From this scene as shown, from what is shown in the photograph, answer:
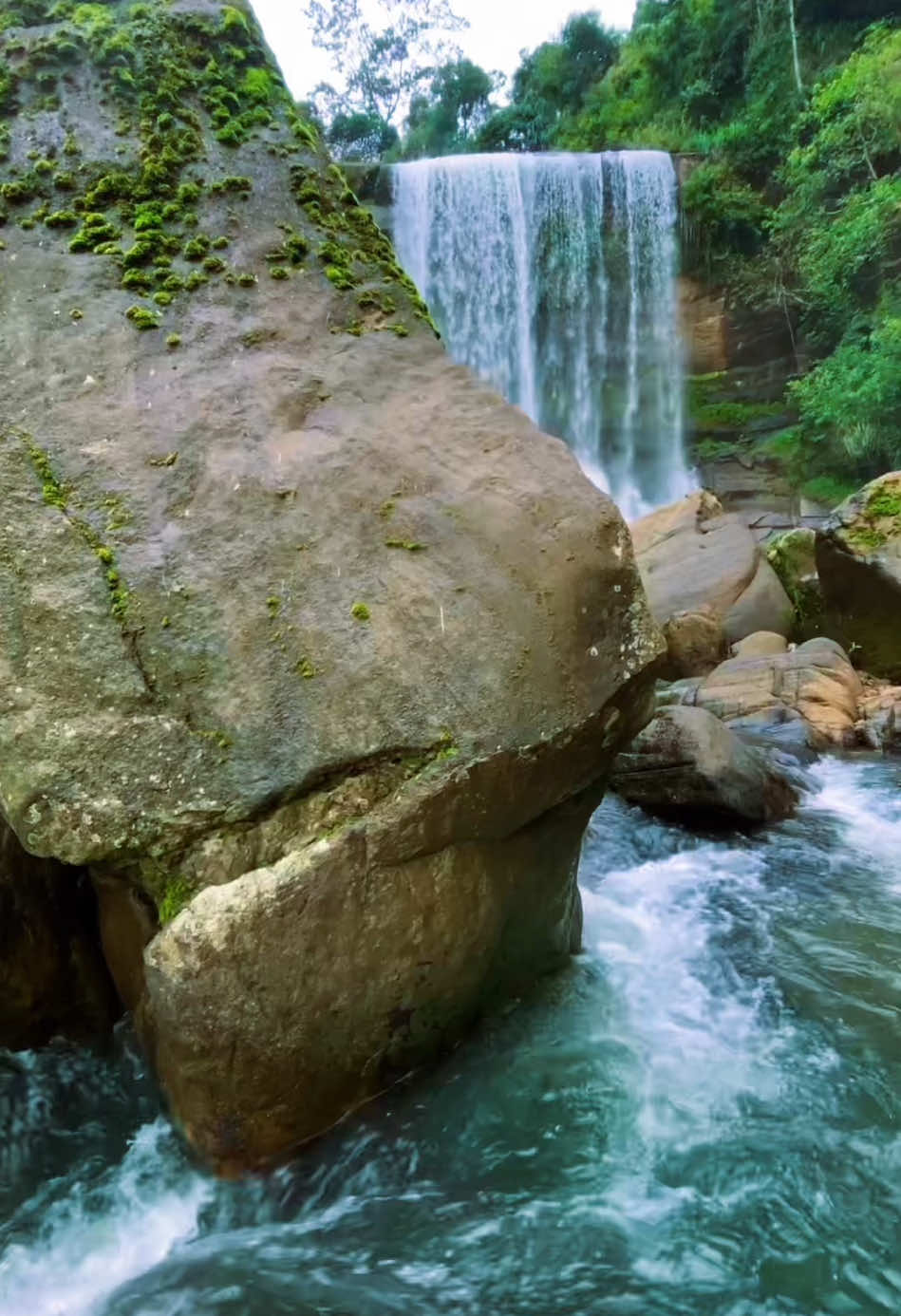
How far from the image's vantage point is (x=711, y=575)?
1176cm

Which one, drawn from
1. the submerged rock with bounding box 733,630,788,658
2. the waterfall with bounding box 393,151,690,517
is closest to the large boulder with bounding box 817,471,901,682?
the submerged rock with bounding box 733,630,788,658

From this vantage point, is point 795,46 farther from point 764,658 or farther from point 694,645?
point 764,658

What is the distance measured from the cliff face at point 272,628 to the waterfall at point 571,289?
636 inches

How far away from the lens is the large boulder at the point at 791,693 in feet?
26.3

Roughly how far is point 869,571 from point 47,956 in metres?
8.18

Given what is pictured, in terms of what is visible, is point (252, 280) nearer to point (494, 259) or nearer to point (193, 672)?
point (193, 672)

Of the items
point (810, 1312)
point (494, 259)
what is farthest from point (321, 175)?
point (494, 259)

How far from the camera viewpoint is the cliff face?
267 centimetres

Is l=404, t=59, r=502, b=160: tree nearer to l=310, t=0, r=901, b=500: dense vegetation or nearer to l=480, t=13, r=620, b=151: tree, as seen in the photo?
l=480, t=13, r=620, b=151: tree

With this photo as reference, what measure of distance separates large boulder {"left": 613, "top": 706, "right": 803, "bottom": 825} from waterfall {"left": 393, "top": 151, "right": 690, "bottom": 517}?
44.3 feet

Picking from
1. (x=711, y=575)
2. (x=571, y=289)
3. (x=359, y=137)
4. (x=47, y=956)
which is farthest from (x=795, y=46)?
(x=47, y=956)

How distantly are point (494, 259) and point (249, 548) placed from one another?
60.1 ft

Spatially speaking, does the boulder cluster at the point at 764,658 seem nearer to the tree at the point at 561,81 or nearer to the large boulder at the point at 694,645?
the large boulder at the point at 694,645

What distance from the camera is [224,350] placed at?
342 cm
